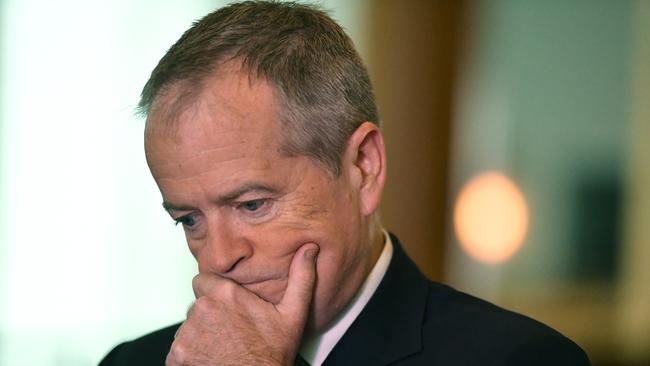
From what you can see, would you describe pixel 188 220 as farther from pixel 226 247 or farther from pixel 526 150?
pixel 526 150

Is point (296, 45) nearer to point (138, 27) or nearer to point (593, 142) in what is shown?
point (138, 27)

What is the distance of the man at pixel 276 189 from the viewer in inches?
83.4

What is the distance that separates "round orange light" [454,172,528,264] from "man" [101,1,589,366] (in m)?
4.33

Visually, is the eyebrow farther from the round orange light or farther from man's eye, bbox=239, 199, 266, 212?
the round orange light

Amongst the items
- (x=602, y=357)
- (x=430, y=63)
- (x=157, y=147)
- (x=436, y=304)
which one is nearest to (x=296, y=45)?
(x=157, y=147)

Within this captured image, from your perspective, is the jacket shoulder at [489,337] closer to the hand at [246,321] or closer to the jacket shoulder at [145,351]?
the hand at [246,321]

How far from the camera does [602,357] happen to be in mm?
6637

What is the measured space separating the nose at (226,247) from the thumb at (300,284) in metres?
0.09

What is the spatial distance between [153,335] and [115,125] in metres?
2.81

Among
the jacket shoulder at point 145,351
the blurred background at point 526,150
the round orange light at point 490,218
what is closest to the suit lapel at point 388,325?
the jacket shoulder at point 145,351

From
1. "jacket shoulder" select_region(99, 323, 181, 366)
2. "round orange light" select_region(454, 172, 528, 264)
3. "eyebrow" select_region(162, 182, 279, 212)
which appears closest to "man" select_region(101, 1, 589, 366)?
"eyebrow" select_region(162, 182, 279, 212)

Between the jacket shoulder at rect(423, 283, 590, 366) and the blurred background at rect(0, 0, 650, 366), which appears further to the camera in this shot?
the blurred background at rect(0, 0, 650, 366)

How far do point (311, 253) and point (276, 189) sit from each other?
0.46 feet

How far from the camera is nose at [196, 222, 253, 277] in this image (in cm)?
211
